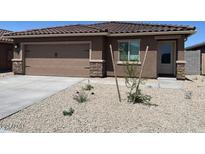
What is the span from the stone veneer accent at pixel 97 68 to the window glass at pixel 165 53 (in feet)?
15.8

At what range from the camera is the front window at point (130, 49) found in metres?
15.2

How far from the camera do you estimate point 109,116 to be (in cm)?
639

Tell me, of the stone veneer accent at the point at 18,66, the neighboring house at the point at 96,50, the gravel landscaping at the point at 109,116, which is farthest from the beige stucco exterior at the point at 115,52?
the gravel landscaping at the point at 109,116

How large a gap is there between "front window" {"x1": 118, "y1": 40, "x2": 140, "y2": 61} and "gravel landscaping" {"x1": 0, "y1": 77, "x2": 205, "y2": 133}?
677cm

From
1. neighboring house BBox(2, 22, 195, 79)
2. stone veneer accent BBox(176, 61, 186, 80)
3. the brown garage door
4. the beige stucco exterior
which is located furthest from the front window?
stone veneer accent BBox(176, 61, 186, 80)

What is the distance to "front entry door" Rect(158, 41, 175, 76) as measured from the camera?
16891 mm

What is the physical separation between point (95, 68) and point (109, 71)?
1.14m

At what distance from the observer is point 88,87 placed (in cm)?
1065

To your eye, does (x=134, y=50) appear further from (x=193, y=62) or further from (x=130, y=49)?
(x=193, y=62)

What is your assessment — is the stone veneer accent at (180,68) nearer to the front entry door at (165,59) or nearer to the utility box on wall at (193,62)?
the front entry door at (165,59)

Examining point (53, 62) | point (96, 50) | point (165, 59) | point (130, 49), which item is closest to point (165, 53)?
point (165, 59)

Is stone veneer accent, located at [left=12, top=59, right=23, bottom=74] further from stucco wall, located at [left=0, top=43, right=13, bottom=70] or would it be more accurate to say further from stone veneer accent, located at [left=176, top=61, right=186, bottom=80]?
stone veneer accent, located at [left=176, top=61, right=186, bottom=80]
